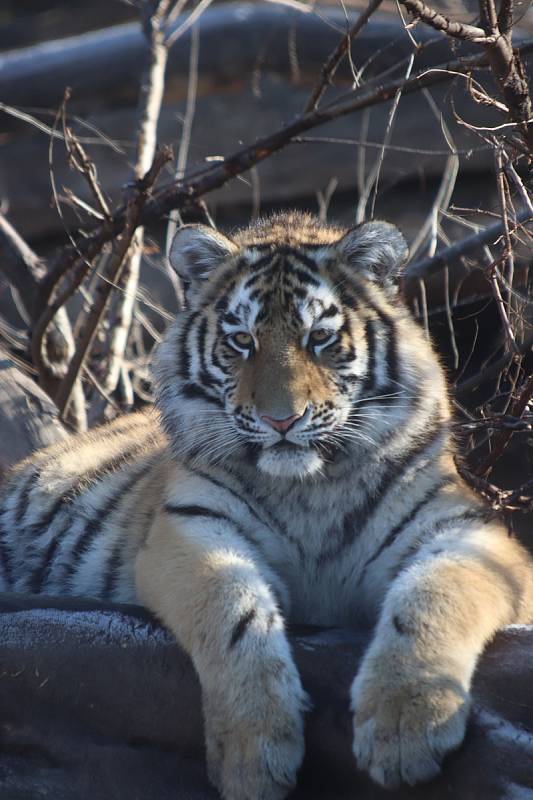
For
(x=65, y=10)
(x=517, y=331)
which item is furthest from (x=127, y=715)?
(x=65, y=10)

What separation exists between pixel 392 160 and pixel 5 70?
292 cm

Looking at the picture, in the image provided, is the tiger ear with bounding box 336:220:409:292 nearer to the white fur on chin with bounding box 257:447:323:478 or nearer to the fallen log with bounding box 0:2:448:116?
Answer: the white fur on chin with bounding box 257:447:323:478

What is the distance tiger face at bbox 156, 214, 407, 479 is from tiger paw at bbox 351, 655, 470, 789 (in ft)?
2.43

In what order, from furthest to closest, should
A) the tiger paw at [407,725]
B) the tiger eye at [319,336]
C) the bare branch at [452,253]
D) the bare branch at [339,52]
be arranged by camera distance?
the bare branch at [452,253] → the bare branch at [339,52] → the tiger eye at [319,336] → the tiger paw at [407,725]

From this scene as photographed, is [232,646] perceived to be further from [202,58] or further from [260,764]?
[202,58]

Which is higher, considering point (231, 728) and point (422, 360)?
point (422, 360)

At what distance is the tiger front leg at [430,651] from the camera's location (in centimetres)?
217

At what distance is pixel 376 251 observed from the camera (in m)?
3.08

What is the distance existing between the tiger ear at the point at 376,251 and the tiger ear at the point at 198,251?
35 cm

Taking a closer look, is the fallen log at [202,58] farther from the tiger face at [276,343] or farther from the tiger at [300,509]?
the tiger face at [276,343]

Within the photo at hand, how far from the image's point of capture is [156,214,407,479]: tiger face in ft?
9.22

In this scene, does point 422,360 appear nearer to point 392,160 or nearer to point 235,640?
point 235,640

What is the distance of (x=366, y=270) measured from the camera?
310 cm

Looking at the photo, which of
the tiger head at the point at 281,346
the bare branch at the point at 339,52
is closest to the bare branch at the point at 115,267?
the tiger head at the point at 281,346
